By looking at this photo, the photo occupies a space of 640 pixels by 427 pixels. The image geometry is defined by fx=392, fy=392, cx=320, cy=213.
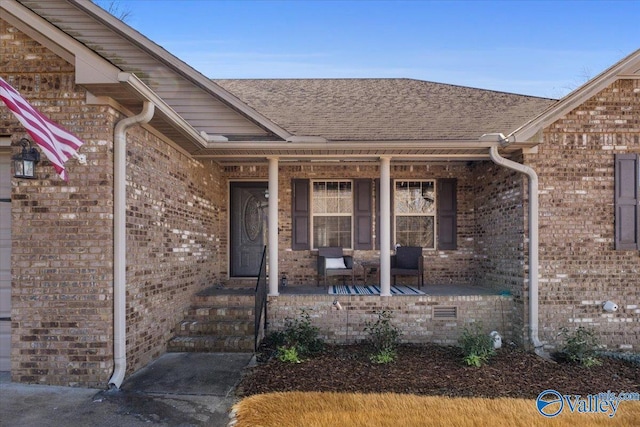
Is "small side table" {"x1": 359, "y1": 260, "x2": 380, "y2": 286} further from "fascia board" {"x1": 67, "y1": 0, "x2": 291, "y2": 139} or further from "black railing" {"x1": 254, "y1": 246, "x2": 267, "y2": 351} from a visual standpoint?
"fascia board" {"x1": 67, "y1": 0, "x2": 291, "y2": 139}

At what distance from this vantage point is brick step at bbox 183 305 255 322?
6.25 meters

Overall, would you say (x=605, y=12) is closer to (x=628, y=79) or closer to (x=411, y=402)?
(x=628, y=79)

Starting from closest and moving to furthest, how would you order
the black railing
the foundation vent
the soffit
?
the black railing < the soffit < the foundation vent

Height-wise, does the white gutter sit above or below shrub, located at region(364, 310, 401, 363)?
above

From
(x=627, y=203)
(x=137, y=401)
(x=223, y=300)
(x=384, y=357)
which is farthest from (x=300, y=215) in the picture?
(x=627, y=203)

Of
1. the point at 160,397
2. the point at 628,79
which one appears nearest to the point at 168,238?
the point at 160,397

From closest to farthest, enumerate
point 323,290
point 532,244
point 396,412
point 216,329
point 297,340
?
1. point 396,412
2. point 297,340
3. point 216,329
4. point 532,244
5. point 323,290

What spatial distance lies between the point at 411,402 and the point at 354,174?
197 inches

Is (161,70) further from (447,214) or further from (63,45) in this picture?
(447,214)

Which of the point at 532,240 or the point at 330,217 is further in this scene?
the point at 330,217

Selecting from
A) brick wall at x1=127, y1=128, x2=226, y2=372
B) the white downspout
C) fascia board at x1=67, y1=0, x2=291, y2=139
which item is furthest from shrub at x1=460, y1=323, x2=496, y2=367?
the white downspout

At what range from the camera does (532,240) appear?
611cm

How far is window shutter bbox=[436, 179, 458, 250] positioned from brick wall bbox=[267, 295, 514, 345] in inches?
73.6

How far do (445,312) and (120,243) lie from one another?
4.97 meters
